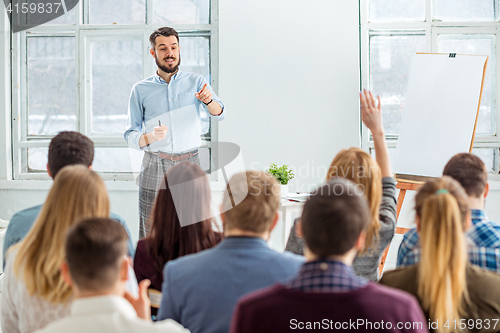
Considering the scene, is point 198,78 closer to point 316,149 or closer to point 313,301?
point 316,149

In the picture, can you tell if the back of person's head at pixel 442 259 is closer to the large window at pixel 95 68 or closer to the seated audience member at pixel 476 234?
the seated audience member at pixel 476 234

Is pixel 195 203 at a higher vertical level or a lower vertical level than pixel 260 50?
lower

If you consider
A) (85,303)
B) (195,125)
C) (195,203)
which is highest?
(195,125)

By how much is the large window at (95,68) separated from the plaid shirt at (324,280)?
2962 millimetres

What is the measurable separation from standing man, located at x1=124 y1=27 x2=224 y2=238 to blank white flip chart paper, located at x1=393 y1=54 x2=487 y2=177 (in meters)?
1.36

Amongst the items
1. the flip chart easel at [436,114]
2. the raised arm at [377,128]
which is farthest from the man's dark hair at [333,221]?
the flip chart easel at [436,114]

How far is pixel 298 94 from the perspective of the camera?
3631 millimetres

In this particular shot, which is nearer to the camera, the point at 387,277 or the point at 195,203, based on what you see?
the point at 387,277

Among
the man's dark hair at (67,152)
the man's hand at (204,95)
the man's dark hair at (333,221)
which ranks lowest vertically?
the man's dark hair at (333,221)

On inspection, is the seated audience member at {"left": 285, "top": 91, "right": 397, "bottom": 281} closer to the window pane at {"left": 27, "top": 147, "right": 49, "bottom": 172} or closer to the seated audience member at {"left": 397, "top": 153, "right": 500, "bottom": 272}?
the seated audience member at {"left": 397, "top": 153, "right": 500, "bottom": 272}

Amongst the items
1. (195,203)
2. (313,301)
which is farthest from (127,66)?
(313,301)

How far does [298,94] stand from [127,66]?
1.52m

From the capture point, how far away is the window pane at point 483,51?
12.3 ft

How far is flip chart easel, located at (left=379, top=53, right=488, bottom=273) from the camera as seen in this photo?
117 inches
